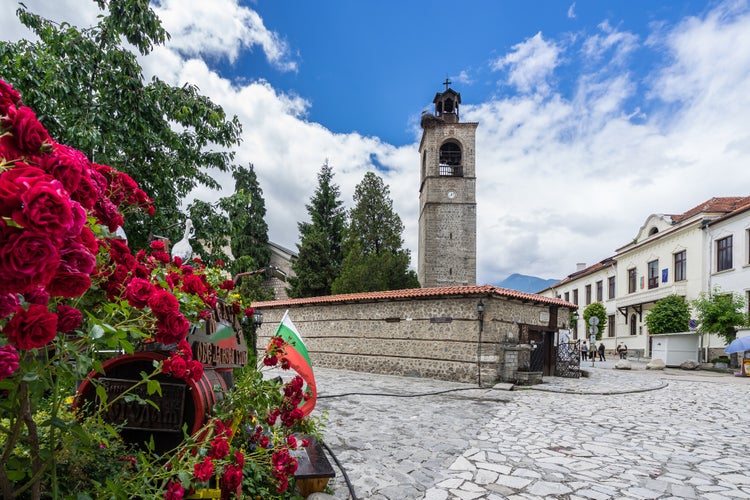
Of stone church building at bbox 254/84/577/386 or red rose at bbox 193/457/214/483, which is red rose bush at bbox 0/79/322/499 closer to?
red rose at bbox 193/457/214/483

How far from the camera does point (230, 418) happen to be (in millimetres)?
2945

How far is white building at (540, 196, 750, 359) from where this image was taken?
21.6m

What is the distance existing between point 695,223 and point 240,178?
28.2 m

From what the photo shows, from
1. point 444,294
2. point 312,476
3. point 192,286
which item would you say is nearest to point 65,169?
point 192,286

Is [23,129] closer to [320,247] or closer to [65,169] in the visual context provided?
[65,169]

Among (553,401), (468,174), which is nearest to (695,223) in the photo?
(468,174)

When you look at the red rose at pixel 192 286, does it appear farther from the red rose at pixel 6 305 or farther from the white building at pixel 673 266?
the white building at pixel 673 266

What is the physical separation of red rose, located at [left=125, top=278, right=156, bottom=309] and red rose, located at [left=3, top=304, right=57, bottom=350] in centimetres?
44

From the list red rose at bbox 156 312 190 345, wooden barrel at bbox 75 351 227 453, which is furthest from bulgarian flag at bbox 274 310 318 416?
red rose at bbox 156 312 190 345

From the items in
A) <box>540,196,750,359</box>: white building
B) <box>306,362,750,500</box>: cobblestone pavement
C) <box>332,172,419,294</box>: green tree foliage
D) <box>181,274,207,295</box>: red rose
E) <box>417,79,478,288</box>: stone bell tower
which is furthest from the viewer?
<box>417,79,478,288</box>: stone bell tower

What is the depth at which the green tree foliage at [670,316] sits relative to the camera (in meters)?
23.7

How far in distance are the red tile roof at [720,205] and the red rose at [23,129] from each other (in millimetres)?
29166

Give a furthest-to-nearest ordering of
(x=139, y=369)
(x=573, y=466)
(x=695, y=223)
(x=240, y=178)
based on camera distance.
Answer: (x=240, y=178) → (x=695, y=223) → (x=573, y=466) → (x=139, y=369)

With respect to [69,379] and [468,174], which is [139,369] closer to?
[69,379]
